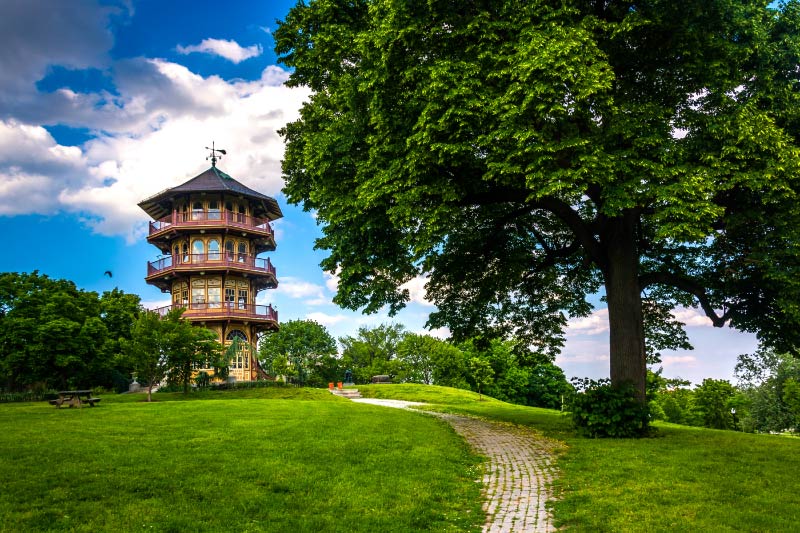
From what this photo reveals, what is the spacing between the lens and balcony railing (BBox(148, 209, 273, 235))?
135 feet

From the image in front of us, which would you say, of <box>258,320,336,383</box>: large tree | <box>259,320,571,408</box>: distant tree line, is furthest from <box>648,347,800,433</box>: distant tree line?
<box>258,320,336,383</box>: large tree

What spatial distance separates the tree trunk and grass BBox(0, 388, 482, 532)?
5.58 meters

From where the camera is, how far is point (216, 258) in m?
41.8

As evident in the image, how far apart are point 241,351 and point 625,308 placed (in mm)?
31642

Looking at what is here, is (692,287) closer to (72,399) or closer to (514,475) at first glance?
(514,475)

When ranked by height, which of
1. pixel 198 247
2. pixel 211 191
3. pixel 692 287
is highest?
pixel 211 191

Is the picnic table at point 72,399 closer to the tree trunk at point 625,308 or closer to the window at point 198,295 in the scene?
the window at point 198,295

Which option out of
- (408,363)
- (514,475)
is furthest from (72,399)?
(408,363)

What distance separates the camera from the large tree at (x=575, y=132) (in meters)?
13.2

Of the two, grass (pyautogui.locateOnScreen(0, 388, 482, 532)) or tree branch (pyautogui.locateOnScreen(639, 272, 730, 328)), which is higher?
tree branch (pyautogui.locateOnScreen(639, 272, 730, 328))

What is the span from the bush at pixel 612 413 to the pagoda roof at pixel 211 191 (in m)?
32.9

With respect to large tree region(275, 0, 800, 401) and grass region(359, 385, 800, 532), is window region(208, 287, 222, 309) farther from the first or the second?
grass region(359, 385, 800, 532)

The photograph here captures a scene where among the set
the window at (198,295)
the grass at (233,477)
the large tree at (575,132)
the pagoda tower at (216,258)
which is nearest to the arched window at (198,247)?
the pagoda tower at (216,258)

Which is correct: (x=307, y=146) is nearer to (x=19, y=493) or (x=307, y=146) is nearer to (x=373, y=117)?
(x=373, y=117)
